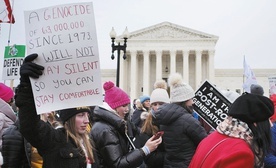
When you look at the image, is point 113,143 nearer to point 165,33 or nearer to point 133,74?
point 133,74

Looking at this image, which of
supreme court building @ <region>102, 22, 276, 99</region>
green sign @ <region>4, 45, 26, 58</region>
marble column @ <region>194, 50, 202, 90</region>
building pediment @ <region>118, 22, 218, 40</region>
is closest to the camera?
green sign @ <region>4, 45, 26, 58</region>

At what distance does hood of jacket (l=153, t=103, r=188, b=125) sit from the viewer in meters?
3.47

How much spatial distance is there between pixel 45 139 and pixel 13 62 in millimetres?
6024

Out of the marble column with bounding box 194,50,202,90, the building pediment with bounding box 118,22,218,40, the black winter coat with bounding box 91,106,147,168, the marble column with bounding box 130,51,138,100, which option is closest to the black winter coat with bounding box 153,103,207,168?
the black winter coat with bounding box 91,106,147,168

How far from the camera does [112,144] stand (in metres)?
2.93

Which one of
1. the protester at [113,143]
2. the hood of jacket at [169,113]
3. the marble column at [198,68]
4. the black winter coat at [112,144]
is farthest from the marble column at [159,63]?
the black winter coat at [112,144]

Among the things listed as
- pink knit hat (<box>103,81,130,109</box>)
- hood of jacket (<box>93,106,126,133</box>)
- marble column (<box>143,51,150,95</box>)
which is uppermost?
pink knit hat (<box>103,81,130,109</box>)

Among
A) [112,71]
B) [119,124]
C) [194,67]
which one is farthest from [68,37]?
[194,67]

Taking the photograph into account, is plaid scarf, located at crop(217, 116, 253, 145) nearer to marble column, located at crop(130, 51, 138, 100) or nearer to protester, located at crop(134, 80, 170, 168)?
protester, located at crop(134, 80, 170, 168)

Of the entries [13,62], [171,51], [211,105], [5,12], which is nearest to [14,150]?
[211,105]

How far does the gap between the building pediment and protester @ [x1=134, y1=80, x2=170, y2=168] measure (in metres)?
46.2

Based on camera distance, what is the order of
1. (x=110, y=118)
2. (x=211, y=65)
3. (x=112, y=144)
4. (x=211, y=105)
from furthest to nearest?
(x=211, y=65)
(x=211, y=105)
(x=110, y=118)
(x=112, y=144)

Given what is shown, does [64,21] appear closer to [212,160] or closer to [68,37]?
[68,37]

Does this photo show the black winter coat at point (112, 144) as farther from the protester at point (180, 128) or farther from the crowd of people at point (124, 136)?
the protester at point (180, 128)
